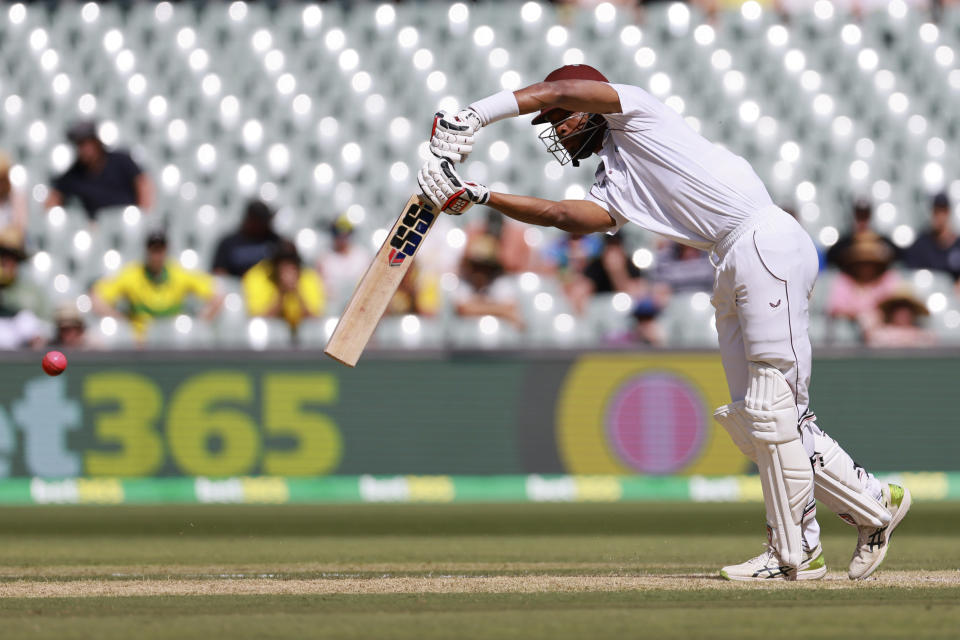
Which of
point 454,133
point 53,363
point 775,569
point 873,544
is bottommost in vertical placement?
point 775,569

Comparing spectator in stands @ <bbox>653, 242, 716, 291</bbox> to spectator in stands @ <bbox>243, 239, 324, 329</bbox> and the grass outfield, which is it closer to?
the grass outfield

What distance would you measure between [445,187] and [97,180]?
23.5 feet

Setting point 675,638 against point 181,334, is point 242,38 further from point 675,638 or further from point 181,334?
point 675,638

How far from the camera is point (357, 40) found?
12984mm

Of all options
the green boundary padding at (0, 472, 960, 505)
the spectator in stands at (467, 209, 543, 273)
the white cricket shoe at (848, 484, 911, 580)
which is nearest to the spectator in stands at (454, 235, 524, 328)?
the spectator in stands at (467, 209, 543, 273)

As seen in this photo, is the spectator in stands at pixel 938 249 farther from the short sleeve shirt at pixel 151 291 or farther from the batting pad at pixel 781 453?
the batting pad at pixel 781 453

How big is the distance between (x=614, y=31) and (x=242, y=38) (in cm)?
315

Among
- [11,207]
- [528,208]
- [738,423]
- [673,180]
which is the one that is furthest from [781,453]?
[11,207]

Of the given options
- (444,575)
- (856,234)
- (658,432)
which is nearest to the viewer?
(444,575)

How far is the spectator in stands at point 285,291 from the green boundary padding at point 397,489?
1.18 meters

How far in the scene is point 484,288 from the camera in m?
10.5

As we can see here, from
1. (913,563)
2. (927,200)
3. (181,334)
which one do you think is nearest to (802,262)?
(913,563)

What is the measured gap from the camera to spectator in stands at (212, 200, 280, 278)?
11070 millimetres

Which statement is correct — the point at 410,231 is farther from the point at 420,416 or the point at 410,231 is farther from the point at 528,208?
the point at 420,416
